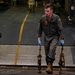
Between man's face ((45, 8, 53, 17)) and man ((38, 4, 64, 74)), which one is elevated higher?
man's face ((45, 8, 53, 17))

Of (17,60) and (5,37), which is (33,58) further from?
(5,37)

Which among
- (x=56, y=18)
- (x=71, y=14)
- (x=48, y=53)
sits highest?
(x=56, y=18)

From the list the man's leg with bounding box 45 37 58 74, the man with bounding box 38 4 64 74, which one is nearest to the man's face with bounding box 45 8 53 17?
the man with bounding box 38 4 64 74

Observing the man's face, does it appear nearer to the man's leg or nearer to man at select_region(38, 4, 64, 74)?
man at select_region(38, 4, 64, 74)

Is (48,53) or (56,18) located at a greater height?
(56,18)

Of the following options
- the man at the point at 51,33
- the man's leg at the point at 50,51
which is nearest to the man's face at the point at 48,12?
the man at the point at 51,33

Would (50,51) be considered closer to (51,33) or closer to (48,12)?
(51,33)

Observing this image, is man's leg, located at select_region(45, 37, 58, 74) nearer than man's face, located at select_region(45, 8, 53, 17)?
No

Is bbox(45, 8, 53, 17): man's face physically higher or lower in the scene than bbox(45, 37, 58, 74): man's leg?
higher

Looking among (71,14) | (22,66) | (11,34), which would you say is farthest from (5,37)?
(71,14)

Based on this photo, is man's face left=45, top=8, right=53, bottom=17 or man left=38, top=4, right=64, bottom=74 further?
man left=38, top=4, right=64, bottom=74

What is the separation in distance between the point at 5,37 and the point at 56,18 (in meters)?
6.53

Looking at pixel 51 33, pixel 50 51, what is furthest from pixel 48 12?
pixel 50 51

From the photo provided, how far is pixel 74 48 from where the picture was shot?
45.8 feet
